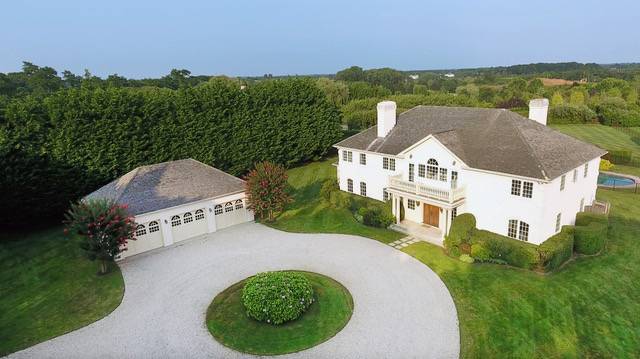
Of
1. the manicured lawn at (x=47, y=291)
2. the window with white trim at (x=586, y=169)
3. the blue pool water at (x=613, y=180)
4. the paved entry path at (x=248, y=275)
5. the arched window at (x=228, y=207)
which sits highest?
the window with white trim at (x=586, y=169)

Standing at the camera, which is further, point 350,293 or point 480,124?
point 480,124

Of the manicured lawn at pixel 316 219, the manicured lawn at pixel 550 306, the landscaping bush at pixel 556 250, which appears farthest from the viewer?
the manicured lawn at pixel 316 219

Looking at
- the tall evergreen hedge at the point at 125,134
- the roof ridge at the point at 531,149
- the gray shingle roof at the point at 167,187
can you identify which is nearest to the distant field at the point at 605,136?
the roof ridge at the point at 531,149

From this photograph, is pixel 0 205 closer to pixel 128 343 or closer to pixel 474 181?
pixel 128 343

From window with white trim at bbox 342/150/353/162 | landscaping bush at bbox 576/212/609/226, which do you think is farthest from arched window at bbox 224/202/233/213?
landscaping bush at bbox 576/212/609/226

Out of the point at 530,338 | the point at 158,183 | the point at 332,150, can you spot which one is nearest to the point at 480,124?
the point at 530,338

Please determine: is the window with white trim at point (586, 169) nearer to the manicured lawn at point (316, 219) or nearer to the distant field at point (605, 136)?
the manicured lawn at point (316, 219)
